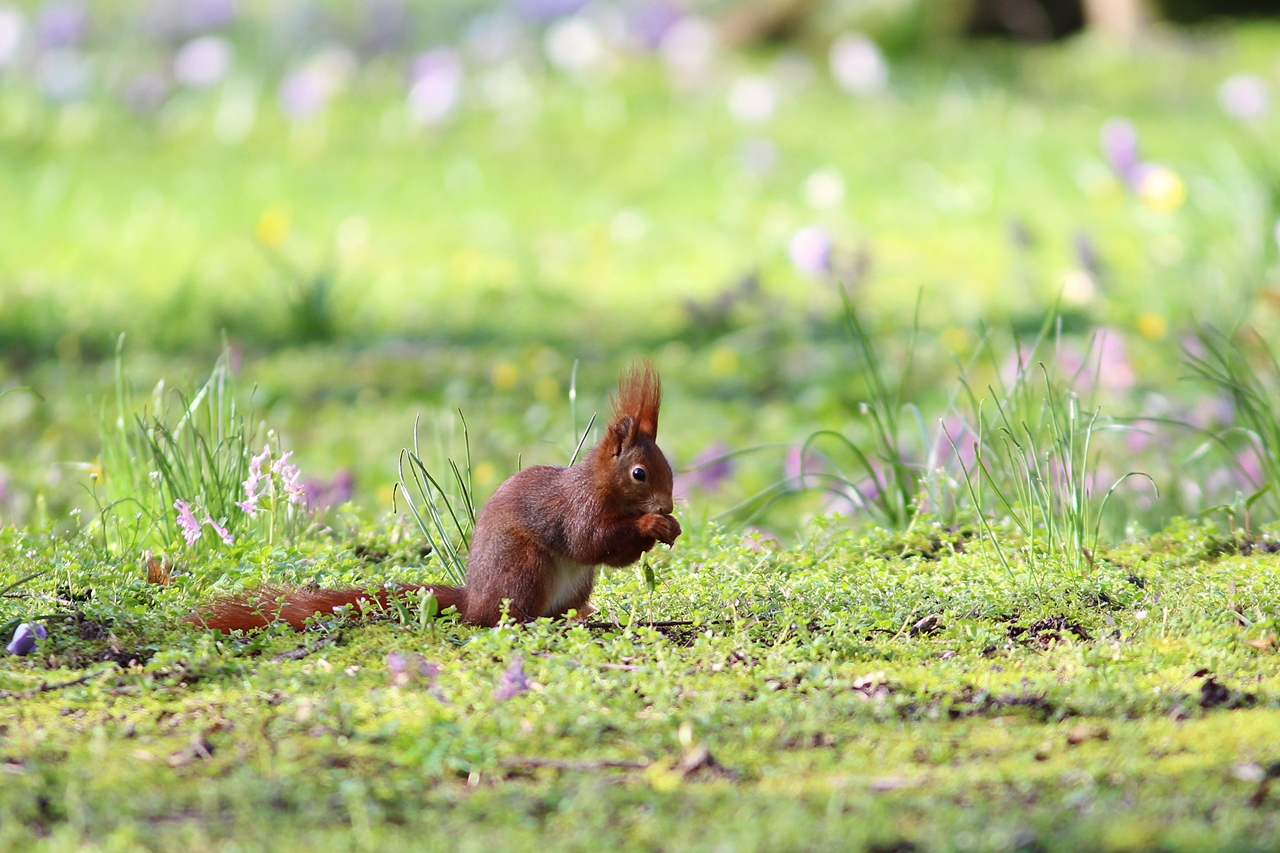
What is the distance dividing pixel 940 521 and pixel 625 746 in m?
1.42

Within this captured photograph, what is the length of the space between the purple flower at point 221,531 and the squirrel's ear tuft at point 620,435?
3.02 feet

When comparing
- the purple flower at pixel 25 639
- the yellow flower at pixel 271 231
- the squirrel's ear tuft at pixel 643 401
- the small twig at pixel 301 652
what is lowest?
the small twig at pixel 301 652

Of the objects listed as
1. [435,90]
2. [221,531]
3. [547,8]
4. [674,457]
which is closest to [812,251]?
[674,457]

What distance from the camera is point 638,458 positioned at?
2.65 metres

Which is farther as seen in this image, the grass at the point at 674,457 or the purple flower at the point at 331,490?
the purple flower at the point at 331,490

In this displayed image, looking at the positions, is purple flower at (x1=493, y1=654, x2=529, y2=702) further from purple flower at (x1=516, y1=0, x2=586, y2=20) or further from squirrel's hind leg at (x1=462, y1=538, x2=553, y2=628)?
purple flower at (x1=516, y1=0, x2=586, y2=20)

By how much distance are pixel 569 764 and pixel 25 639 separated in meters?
1.18

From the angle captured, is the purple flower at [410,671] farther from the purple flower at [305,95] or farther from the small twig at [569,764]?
the purple flower at [305,95]

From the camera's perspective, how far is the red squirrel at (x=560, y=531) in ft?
8.63

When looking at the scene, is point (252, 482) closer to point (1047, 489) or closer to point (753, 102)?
point (1047, 489)

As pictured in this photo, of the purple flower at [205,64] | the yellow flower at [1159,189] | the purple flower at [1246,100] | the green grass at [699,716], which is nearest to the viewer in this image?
the green grass at [699,716]

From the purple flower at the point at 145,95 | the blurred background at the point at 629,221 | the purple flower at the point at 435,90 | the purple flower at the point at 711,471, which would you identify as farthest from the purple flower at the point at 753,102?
the purple flower at the point at 711,471

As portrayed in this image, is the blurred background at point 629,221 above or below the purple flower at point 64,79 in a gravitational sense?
below

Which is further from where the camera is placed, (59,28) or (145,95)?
(59,28)
